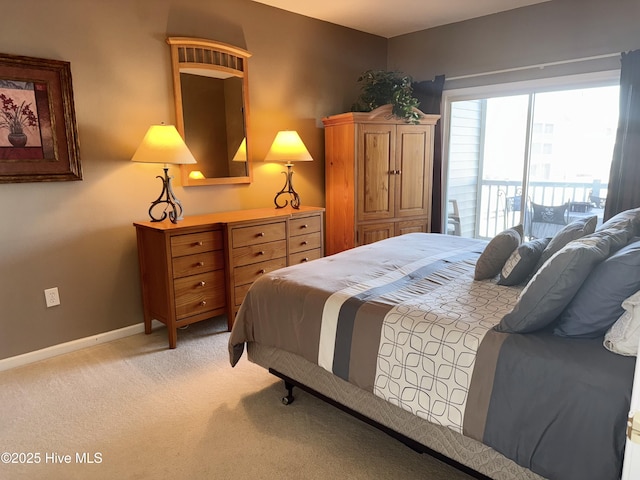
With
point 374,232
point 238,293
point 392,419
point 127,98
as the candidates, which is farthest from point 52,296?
point 374,232

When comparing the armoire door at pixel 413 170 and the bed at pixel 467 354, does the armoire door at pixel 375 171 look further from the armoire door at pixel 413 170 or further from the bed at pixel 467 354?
the bed at pixel 467 354

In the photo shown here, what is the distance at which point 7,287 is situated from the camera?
8.73 feet

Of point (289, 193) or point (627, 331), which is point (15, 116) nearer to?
point (289, 193)

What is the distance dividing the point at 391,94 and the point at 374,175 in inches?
30.9

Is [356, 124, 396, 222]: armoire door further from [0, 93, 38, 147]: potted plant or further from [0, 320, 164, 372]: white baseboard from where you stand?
[0, 93, 38, 147]: potted plant

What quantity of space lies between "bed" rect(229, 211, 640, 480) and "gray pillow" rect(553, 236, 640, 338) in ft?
0.06

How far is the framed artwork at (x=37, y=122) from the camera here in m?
2.55

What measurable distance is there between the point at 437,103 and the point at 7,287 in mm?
4008

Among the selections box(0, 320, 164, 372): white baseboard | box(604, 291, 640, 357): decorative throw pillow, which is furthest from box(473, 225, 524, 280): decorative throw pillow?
box(0, 320, 164, 372): white baseboard

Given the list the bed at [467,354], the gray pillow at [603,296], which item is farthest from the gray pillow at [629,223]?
the gray pillow at [603,296]

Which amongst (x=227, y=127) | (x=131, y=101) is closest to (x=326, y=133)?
(x=227, y=127)

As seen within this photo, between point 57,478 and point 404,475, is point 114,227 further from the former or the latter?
point 404,475

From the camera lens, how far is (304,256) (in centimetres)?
365

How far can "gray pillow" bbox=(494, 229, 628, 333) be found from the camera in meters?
Result: 1.41
